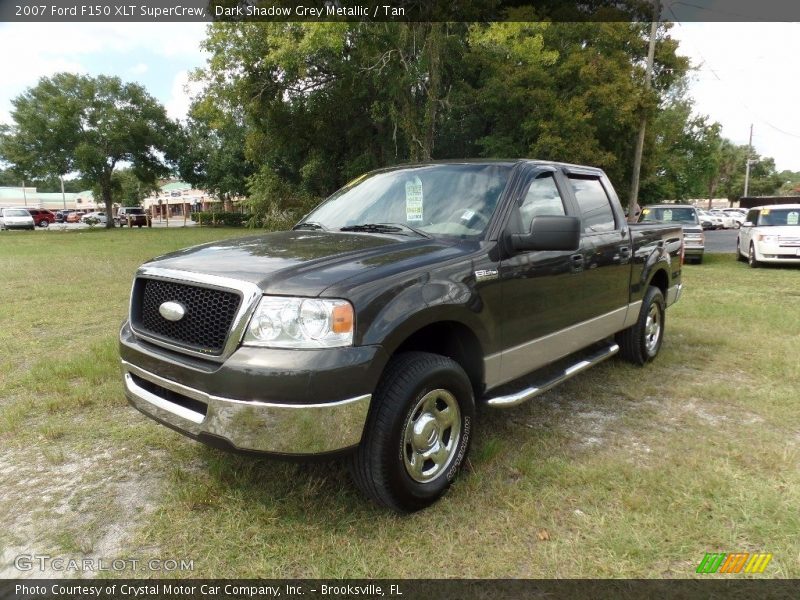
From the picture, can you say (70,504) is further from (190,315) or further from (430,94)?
(430,94)

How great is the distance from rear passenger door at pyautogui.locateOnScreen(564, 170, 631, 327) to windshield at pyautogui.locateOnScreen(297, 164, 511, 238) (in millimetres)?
978

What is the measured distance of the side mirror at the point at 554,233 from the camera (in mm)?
3068

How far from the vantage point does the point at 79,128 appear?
1439 inches

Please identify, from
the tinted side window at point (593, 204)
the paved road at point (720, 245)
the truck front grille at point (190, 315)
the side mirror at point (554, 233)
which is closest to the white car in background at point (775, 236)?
the paved road at point (720, 245)

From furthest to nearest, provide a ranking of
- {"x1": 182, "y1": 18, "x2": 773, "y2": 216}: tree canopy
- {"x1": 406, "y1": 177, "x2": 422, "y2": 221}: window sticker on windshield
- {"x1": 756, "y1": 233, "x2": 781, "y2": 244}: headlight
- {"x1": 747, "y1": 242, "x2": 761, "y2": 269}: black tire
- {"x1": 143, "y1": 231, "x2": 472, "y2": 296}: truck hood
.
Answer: {"x1": 182, "y1": 18, "x2": 773, "y2": 216}: tree canopy → {"x1": 747, "y1": 242, "x2": 761, "y2": 269}: black tire → {"x1": 756, "y1": 233, "x2": 781, "y2": 244}: headlight → {"x1": 406, "y1": 177, "x2": 422, "y2": 221}: window sticker on windshield → {"x1": 143, "y1": 231, "x2": 472, "y2": 296}: truck hood

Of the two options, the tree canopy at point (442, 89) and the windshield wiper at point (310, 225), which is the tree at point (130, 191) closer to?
the tree canopy at point (442, 89)

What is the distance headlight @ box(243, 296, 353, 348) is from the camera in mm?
2414

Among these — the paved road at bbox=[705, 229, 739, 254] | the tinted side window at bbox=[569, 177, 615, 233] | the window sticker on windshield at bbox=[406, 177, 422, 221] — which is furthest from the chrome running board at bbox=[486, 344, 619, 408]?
the paved road at bbox=[705, 229, 739, 254]

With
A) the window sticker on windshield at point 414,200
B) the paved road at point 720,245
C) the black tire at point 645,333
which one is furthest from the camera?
the paved road at point 720,245

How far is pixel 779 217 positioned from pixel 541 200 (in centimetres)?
1360

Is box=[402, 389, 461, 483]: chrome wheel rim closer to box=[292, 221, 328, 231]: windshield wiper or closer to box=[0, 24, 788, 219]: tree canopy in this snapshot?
box=[292, 221, 328, 231]: windshield wiper

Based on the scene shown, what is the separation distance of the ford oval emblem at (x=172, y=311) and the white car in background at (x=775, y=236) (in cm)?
1519

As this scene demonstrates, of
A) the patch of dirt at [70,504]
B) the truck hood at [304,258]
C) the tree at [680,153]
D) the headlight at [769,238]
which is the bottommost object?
the patch of dirt at [70,504]

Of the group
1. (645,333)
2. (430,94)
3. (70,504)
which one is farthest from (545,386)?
(430,94)
